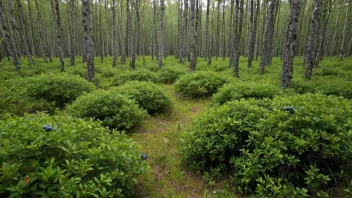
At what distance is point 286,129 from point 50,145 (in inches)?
130

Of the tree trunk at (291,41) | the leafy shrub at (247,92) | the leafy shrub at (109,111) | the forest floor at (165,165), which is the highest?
the tree trunk at (291,41)

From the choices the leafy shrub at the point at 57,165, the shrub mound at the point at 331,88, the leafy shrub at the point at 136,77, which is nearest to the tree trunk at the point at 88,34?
the leafy shrub at the point at 136,77

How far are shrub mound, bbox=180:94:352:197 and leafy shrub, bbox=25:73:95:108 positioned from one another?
5.54m

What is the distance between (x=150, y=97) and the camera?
6789 millimetres

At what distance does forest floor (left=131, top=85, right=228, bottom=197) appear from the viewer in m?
3.07

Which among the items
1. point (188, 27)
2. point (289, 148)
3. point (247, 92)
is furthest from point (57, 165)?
point (188, 27)

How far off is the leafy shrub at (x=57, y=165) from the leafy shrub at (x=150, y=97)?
4028 mm

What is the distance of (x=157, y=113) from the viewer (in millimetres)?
6965

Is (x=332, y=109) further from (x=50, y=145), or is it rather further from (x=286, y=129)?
(x=50, y=145)

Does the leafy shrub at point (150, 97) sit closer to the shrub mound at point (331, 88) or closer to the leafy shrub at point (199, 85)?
the leafy shrub at point (199, 85)

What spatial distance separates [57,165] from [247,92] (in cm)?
576

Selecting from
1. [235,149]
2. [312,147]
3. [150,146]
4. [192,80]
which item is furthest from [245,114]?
[192,80]

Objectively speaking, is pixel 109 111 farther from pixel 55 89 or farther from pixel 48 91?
pixel 48 91

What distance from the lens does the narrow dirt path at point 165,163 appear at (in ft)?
10.1
